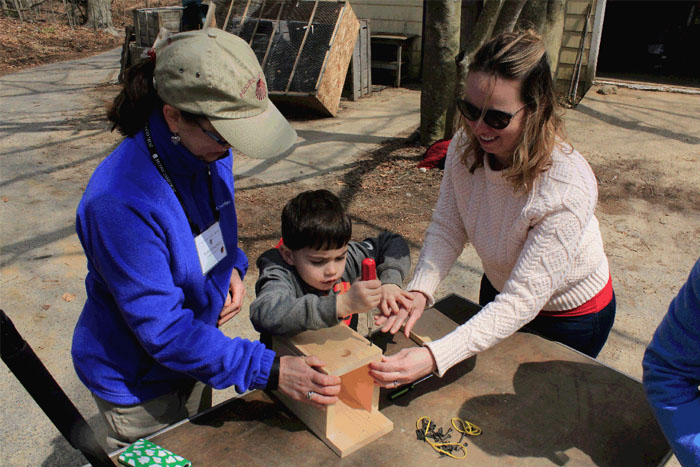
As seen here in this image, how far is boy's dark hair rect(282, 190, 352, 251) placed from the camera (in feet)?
5.92

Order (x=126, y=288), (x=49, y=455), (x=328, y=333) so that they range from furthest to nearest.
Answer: (x=49, y=455) → (x=328, y=333) → (x=126, y=288)

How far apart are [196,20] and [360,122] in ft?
9.33

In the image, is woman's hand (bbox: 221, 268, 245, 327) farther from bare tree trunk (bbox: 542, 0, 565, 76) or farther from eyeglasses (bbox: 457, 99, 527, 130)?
bare tree trunk (bbox: 542, 0, 565, 76)

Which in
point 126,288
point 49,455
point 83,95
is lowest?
point 49,455

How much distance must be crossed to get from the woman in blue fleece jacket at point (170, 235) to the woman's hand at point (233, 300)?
0.21m

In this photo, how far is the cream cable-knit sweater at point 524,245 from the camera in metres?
1.62

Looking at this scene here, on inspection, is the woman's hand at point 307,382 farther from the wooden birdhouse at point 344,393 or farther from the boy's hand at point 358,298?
the boy's hand at point 358,298

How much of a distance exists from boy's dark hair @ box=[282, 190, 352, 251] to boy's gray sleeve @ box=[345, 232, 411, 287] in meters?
0.22

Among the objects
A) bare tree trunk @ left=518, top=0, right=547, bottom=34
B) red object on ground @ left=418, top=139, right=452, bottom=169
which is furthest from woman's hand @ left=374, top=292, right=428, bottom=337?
bare tree trunk @ left=518, top=0, right=547, bottom=34

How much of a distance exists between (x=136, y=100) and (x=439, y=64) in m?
5.44

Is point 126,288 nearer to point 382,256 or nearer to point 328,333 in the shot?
point 328,333

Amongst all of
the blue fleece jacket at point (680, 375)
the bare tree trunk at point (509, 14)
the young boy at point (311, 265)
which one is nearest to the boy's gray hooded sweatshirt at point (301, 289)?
the young boy at point (311, 265)

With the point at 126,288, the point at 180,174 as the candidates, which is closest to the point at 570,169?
the point at 180,174

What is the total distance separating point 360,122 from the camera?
27.9ft
